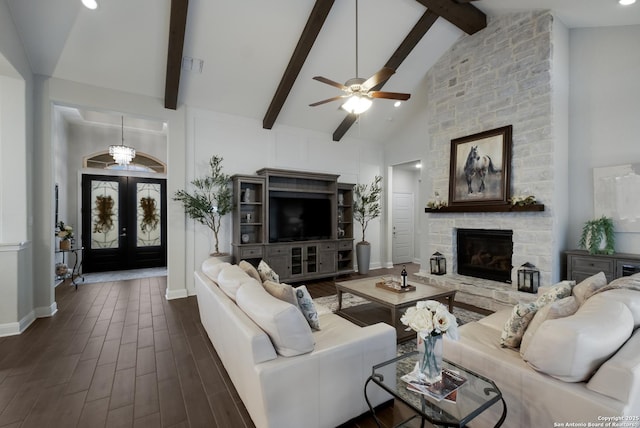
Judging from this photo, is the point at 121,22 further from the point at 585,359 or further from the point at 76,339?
the point at 585,359

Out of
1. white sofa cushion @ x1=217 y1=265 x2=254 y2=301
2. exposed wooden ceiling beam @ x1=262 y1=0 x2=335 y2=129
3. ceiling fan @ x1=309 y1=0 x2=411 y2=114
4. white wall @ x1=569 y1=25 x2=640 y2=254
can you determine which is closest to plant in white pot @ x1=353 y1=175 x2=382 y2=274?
exposed wooden ceiling beam @ x1=262 y1=0 x2=335 y2=129

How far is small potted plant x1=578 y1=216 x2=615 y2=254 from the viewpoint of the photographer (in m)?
3.71

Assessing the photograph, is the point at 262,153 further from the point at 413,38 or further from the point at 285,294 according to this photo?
the point at 285,294

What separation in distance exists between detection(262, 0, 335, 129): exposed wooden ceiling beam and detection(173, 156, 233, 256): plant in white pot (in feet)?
4.44

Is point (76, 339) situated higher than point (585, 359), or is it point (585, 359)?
point (585, 359)

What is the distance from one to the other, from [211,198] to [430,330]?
4.59 m

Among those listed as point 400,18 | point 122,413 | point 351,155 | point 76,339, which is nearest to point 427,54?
point 400,18

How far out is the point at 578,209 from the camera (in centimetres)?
418

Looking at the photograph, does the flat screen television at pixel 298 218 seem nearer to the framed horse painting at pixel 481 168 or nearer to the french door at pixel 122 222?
the framed horse painting at pixel 481 168

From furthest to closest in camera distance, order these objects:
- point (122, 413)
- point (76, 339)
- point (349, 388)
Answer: point (76, 339) → point (122, 413) → point (349, 388)

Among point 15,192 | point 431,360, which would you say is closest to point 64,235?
point 15,192

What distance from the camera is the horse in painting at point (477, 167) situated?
4.57 metres

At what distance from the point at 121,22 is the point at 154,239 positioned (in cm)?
548

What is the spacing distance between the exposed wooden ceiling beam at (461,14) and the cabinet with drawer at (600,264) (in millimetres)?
3760
